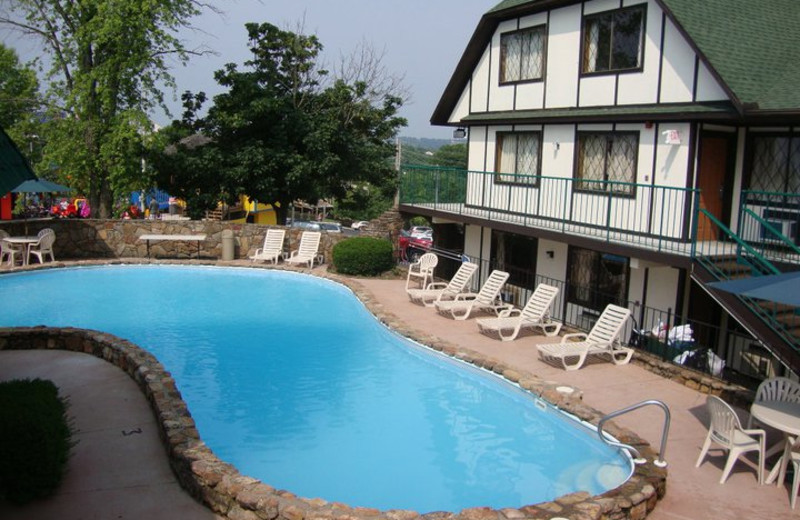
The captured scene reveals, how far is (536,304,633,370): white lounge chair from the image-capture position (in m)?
12.1

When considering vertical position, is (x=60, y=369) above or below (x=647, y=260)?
below

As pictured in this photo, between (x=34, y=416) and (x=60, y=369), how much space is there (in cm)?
478

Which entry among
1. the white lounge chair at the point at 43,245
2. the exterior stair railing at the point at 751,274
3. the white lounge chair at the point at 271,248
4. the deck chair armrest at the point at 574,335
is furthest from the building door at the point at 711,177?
the white lounge chair at the point at 43,245

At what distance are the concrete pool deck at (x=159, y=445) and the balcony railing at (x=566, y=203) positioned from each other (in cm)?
311

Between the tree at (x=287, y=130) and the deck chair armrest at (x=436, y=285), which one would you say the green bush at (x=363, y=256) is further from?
the tree at (x=287, y=130)

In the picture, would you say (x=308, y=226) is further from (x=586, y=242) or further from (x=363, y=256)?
(x=586, y=242)

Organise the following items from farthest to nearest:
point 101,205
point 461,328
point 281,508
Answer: point 101,205, point 461,328, point 281,508

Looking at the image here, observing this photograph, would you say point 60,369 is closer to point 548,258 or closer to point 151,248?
point 548,258

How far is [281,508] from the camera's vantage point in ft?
22.2

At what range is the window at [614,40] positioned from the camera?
1469 centimetres

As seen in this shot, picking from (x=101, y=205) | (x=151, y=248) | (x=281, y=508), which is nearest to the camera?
(x=281, y=508)

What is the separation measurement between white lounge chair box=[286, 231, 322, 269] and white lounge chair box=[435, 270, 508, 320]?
274 inches

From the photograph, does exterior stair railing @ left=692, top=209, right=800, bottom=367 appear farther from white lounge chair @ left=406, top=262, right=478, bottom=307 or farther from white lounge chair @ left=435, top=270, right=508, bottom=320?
white lounge chair @ left=406, top=262, right=478, bottom=307

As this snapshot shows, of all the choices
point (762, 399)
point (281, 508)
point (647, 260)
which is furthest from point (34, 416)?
point (647, 260)
